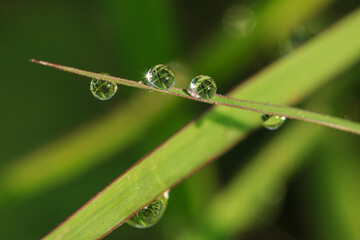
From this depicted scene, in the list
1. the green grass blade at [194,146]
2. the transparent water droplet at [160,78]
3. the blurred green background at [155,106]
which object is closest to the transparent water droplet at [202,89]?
the transparent water droplet at [160,78]

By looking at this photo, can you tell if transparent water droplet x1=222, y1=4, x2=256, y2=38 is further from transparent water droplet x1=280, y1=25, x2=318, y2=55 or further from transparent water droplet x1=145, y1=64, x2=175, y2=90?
transparent water droplet x1=145, y1=64, x2=175, y2=90

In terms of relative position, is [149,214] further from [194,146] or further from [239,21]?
[239,21]

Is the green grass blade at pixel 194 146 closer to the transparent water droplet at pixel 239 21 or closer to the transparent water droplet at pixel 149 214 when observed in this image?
the transparent water droplet at pixel 149 214

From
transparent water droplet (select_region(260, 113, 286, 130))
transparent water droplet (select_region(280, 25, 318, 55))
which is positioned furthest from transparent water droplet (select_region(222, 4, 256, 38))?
transparent water droplet (select_region(260, 113, 286, 130))

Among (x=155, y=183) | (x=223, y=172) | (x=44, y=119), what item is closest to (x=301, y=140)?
(x=223, y=172)

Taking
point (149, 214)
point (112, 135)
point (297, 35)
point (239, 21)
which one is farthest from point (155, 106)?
point (149, 214)

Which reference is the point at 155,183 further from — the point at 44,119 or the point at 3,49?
the point at 3,49
